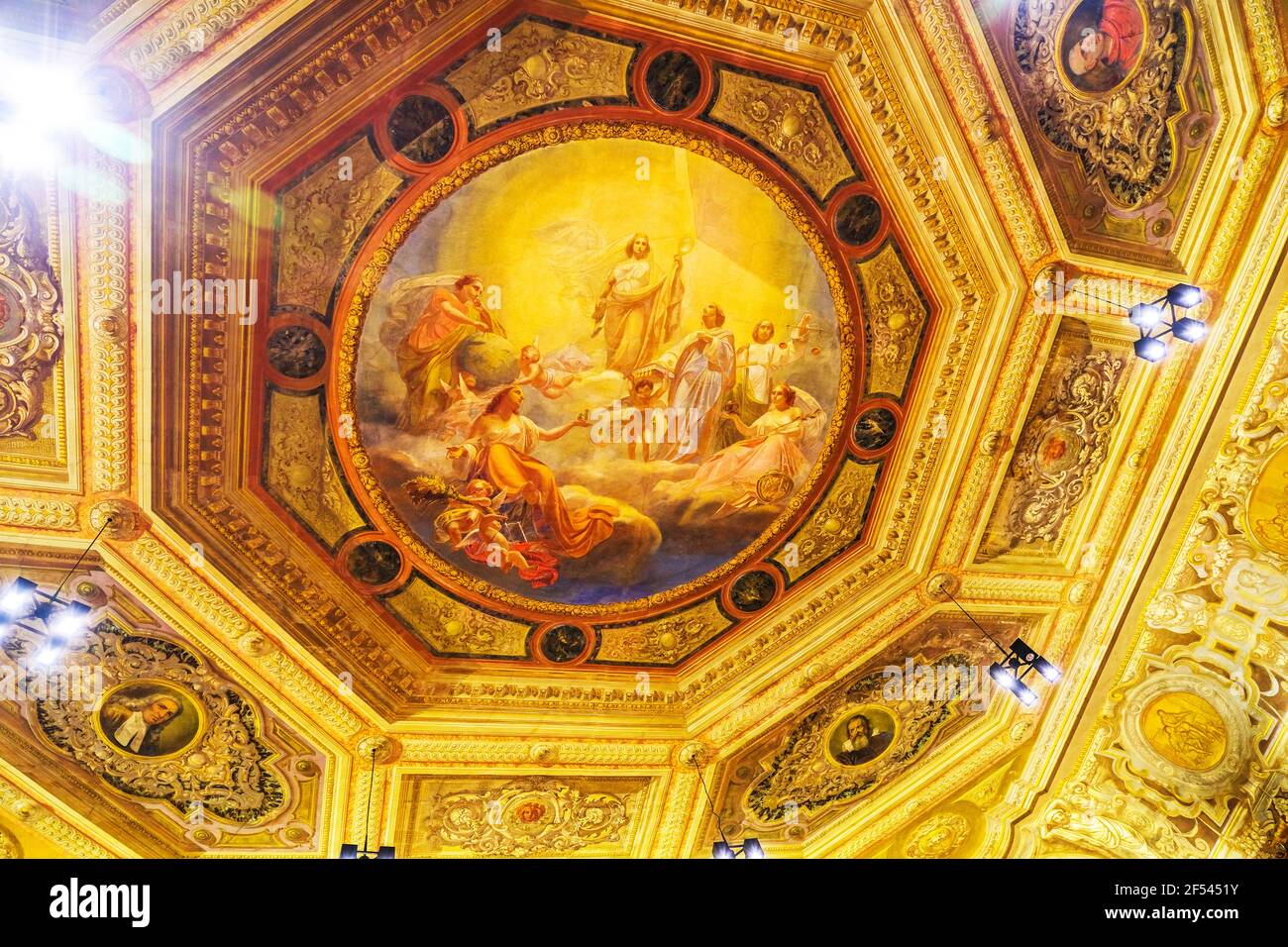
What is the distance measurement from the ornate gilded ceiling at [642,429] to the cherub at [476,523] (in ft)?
0.29

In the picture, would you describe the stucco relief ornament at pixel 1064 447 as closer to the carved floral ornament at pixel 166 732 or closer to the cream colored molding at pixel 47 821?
the carved floral ornament at pixel 166 732

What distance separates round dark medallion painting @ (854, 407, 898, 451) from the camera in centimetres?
1059

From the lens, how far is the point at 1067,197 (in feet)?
30.0

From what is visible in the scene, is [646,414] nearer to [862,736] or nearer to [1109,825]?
[862,736]

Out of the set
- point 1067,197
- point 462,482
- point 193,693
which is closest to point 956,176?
point 1067,197

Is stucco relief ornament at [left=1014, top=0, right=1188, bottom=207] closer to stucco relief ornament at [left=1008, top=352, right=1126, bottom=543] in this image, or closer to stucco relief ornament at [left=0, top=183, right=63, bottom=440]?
stucco relief ornament at [left=1008, top=352, right=1126, bottom=543]

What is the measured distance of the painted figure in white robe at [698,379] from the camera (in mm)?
9781

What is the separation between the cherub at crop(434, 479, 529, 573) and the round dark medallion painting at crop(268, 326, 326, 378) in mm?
2317

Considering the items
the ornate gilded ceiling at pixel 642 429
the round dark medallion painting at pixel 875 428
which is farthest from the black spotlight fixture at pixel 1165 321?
the round dark medallion painting at pixel 875 428

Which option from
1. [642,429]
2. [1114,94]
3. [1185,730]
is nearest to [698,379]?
[642,429]

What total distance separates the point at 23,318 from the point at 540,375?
5.08 metres

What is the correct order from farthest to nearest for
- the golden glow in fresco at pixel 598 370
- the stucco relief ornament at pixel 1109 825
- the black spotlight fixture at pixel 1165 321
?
1. the stucco relief ornament at pixel 1109 825
2. the golden glow in fresco at pixel 598 370
3. the black spotlight fixture at pixel 1165 321

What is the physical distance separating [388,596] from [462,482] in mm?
1848

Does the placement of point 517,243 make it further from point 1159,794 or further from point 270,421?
point 1159,794
